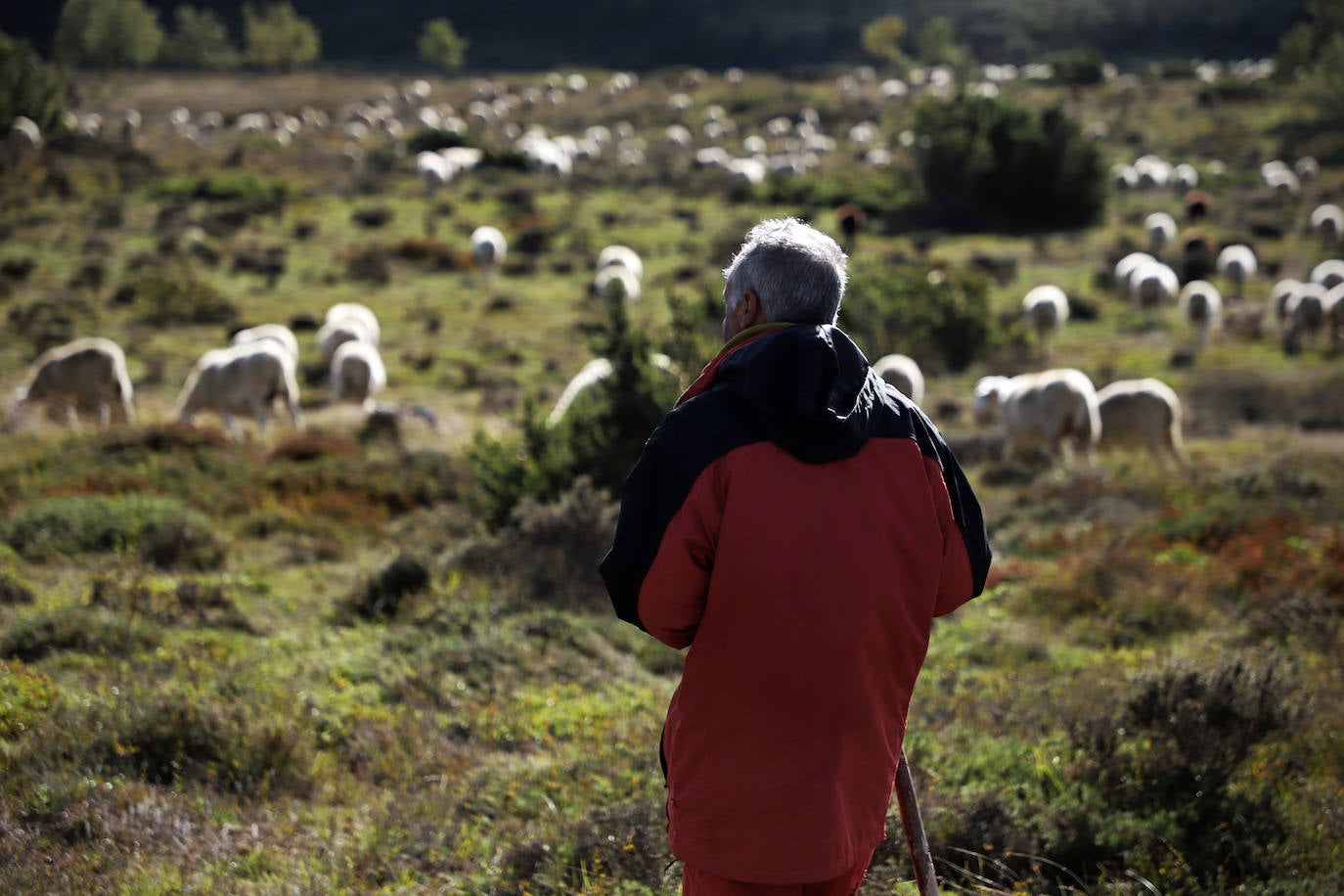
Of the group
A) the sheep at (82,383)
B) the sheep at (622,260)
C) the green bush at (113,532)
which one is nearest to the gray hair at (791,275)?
the green bush at (113,532)

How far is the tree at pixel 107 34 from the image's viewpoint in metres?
40.4

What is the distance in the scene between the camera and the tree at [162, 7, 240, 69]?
7206 centimetres

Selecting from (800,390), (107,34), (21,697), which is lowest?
(21,697)

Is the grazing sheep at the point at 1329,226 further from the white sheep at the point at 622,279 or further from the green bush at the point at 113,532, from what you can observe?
the green bush at the point at 113,532

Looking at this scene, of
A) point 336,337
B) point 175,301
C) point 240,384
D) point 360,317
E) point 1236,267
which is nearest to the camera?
point 240,384

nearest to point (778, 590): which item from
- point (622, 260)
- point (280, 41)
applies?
point (622, 260)

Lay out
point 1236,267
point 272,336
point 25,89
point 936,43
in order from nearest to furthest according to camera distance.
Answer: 1. point 272,336
2. point 1236,267
3. point 25,89
4. point 936,43

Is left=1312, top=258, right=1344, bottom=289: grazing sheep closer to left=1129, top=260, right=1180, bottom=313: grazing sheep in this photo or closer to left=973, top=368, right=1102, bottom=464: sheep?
left=1129, top=260, right=1180, bottom=313: grazing sheep

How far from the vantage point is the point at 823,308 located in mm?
2635

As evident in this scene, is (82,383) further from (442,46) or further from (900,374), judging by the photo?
(442,46)

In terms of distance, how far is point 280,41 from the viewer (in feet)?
245

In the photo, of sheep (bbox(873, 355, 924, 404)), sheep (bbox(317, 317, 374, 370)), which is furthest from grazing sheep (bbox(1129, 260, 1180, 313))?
sheep (bbox(317, 317, 374, 370))

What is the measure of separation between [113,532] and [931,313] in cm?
1405

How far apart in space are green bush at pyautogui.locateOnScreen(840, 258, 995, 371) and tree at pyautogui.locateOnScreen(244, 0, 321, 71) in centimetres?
6461
